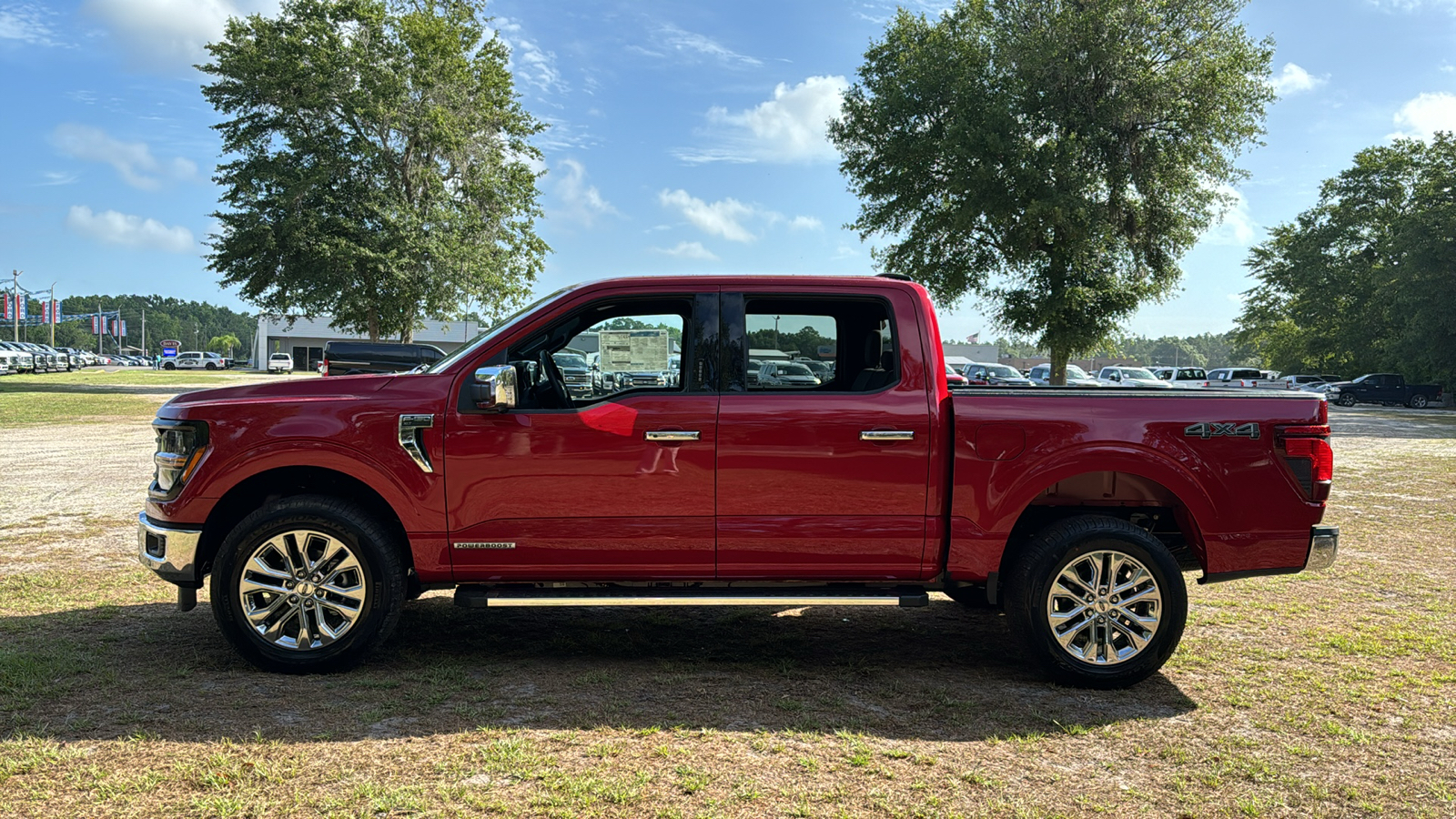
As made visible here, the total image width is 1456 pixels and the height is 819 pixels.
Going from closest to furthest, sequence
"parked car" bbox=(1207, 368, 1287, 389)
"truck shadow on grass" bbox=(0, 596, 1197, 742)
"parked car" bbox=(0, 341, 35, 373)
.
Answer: "truck shadow on grass" bbox=(0, 596, 1197, 742)
"parked car" bbox=(1207, 368, 1287, 389)
"parked car" bbox=(0, 341, 35, 373)

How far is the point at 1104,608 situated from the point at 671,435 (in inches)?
90.9

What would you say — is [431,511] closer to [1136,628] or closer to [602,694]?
[602,694]

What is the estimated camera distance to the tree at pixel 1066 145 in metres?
30.5

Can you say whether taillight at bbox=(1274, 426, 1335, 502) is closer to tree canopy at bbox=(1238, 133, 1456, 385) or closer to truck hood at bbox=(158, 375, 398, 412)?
truck hood at bbox=(158, 375, 398, 412)

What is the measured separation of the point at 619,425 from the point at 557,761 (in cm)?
161

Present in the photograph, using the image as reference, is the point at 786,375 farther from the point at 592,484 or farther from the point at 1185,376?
the point at 1185,376

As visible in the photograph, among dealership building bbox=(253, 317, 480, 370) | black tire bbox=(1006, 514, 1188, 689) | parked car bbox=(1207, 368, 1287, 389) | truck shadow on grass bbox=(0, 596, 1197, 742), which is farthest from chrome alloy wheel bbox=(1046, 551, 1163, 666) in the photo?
dealership building bbox=(253, 317, 480, 370)

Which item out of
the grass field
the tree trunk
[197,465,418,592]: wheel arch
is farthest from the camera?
the tree trunk

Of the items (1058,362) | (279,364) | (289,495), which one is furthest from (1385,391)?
(279,364)

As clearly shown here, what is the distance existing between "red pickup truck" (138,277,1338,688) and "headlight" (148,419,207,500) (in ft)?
0.03

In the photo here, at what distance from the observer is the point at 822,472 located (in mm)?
4887

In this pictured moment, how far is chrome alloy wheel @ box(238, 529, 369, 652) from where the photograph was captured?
4902 mm

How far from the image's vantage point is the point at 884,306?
519 centimetres

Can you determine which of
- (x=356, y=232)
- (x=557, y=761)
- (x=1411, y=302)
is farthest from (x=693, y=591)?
(x=1411, y=302)
